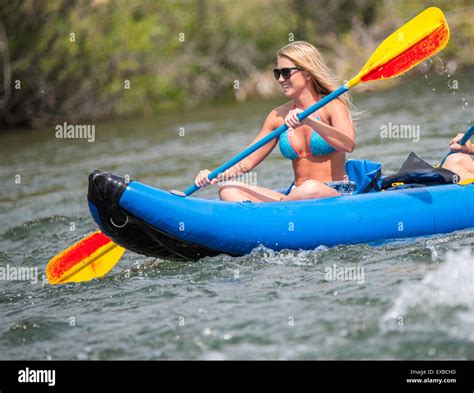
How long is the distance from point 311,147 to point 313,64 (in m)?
0.48

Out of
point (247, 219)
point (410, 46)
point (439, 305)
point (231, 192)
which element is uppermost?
point (410, 46)

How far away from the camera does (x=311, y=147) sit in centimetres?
478

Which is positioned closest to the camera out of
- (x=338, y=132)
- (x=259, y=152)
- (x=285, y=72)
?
(x=338, y=132)

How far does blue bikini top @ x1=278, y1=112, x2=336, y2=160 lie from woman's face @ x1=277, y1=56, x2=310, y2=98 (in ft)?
0.67

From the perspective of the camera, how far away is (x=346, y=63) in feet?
51.5

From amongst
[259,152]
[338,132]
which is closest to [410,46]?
[338,132]

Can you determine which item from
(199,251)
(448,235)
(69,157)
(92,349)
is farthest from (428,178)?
(69,157)

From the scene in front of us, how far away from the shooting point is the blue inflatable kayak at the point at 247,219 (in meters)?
4.37

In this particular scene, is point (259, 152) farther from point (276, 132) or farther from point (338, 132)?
point (338, 132)

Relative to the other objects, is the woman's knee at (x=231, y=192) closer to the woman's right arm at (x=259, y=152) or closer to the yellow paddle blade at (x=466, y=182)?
the woman's right arm at (x=259, y=152)

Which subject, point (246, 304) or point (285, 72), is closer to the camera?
point (246, 304)

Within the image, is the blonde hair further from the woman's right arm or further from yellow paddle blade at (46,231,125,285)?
yellow paddle blade at (46,231,125,285)

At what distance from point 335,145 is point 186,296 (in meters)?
1.24

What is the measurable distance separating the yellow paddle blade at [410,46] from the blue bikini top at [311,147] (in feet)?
1.30
